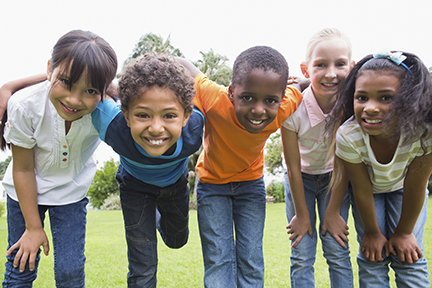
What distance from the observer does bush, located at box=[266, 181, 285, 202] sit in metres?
18.0

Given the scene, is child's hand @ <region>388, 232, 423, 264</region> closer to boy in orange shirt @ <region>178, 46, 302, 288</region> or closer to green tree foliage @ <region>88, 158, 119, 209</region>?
boy in orange shirt @ <region>178, 46, 302, 288</region>

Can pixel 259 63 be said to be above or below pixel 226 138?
above

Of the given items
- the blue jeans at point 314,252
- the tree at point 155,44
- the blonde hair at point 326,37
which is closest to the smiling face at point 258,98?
the blonde hair at point 326,37

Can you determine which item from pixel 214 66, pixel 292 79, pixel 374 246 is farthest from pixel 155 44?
pixel 374 246

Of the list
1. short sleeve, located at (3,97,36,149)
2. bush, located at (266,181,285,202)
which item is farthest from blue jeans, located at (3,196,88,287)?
bush, located at (266,181,285,202)

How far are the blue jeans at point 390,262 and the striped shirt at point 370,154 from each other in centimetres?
26

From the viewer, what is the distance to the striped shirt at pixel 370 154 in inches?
88.4

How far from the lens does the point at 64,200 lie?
8.35ft

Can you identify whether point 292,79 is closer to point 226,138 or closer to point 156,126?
point 226,138

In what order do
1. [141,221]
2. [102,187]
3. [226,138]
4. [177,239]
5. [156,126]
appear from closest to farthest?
[156,126] < [226,138] < [141,221] < [177,239] < [102,187]

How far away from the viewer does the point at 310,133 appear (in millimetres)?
2615

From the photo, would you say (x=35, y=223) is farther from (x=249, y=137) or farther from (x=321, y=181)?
(x=321, y=181)

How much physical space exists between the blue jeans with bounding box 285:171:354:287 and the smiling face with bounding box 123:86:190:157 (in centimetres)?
125

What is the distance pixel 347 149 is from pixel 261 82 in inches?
30.0
